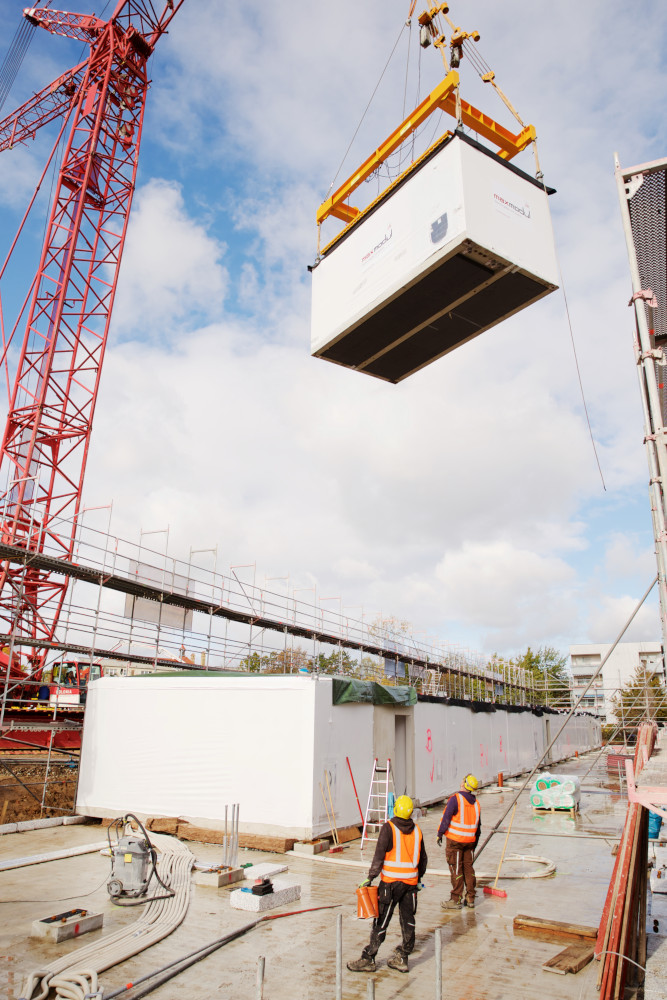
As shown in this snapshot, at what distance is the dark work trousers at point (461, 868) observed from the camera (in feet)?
28.6

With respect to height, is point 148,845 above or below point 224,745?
below

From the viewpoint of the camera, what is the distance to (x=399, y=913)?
21.8 ft

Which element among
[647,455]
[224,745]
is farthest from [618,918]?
[224,745]

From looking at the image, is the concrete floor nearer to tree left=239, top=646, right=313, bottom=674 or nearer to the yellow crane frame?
the yellow crane frame

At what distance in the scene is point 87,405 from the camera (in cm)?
2725

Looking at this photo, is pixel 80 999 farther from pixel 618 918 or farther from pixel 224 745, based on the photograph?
pixel 224 745

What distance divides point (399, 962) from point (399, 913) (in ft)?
1.44

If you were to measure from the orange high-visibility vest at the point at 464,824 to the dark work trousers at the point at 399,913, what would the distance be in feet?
6.96

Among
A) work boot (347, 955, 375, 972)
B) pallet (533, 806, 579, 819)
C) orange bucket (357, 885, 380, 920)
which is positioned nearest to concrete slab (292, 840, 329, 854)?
work boot (347, 955, 375, 972)

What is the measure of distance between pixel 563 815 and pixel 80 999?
1553 centimetres

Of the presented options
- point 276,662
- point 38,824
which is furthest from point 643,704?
point 38,824

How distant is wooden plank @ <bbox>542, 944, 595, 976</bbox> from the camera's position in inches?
253

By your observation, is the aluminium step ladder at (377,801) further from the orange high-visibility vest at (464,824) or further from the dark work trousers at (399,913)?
the dark work trousers at (399,913)

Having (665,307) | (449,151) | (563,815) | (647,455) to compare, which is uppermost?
(449,151)
